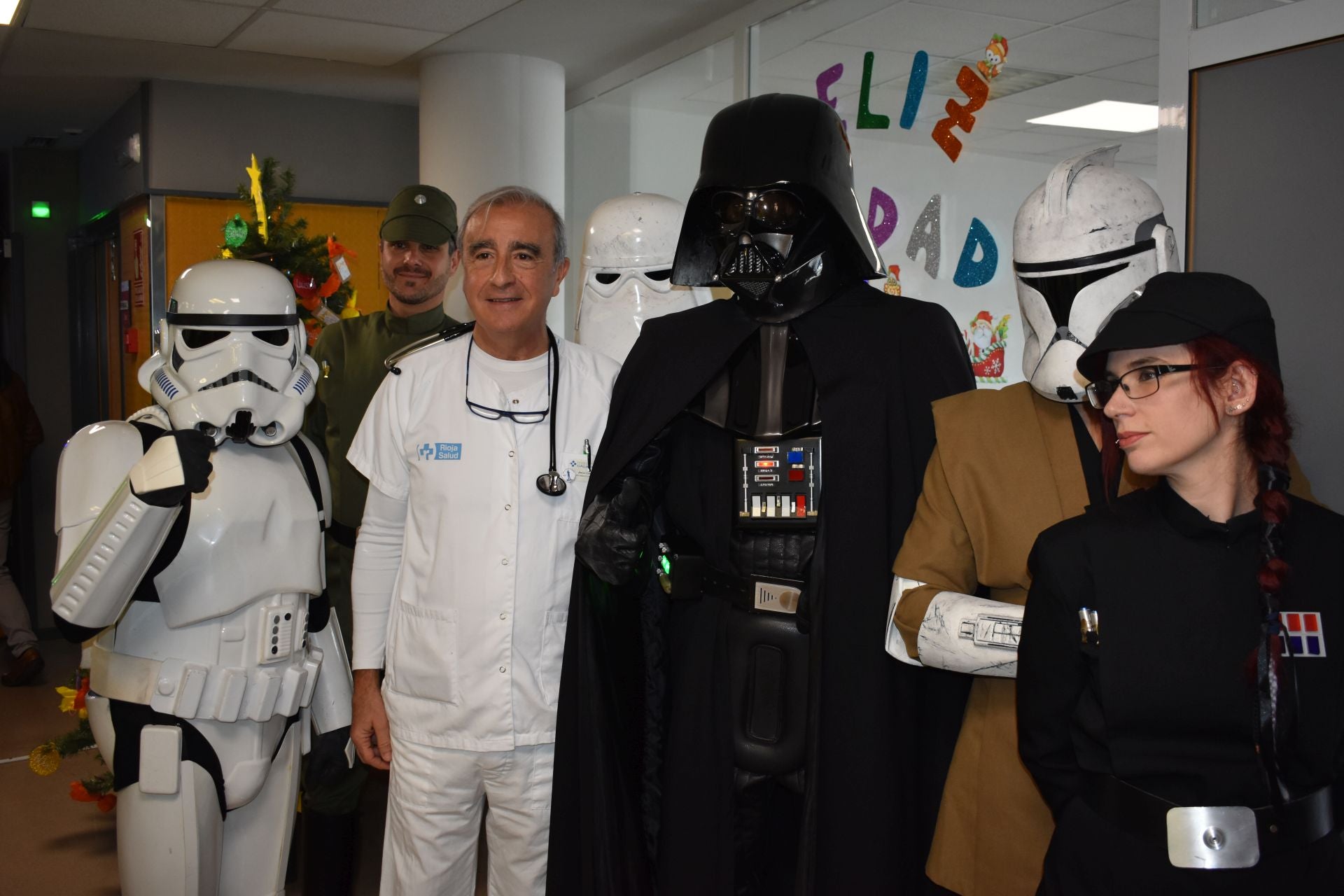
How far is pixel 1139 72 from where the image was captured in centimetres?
308

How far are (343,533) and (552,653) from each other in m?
1.14

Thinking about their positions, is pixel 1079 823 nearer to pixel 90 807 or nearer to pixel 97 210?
pixel 90 807

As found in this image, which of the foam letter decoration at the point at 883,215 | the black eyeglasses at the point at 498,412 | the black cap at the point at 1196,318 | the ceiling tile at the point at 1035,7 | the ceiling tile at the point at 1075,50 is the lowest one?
the black eyeglasses at the point at 498,412

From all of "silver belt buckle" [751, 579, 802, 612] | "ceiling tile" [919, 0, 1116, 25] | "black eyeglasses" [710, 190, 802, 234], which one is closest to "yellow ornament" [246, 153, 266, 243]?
"black eyeglasses" [710, 190, 802, 234]

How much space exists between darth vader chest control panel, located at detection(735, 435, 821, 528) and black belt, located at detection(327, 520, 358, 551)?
1460 millimetres

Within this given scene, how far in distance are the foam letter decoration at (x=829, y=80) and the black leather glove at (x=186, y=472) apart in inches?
118

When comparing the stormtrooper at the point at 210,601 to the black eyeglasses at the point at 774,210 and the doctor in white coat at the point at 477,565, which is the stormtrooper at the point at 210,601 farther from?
the black eyeglasses at the point at 774,210

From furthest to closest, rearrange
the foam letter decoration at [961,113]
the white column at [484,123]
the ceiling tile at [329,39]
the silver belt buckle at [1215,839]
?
the white column at [484,123] → the ceiling tile at [329,39] → the foam letter decoration at [961,113] → the silver belt buckle at [1215,839]

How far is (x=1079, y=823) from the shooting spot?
142cm

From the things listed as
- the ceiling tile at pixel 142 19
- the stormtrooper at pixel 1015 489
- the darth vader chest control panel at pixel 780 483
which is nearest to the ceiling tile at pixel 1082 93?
the stormtrooper at pixel 1015 489

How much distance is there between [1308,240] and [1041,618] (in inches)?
65.1

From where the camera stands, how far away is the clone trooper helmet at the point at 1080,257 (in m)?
1.68

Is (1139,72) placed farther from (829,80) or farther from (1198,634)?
(1198,634)

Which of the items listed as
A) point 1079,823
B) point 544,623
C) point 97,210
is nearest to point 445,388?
point 544,623
